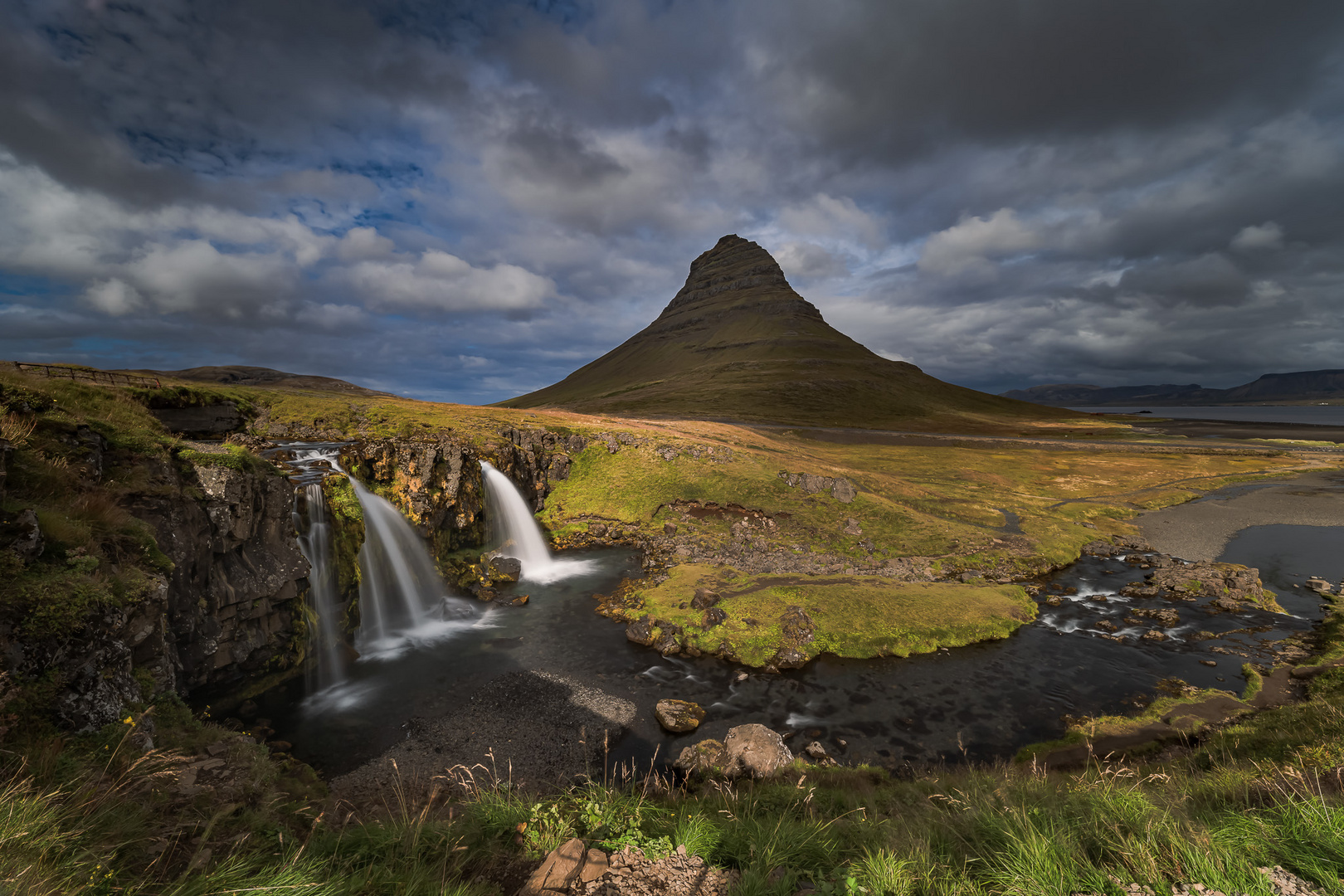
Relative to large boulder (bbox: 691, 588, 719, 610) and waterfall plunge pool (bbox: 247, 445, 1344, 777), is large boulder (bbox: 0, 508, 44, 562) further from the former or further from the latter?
large boulder (bbox: 691, 588, 719, 610)

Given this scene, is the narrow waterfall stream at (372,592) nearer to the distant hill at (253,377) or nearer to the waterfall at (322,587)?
the waterfall at (322,587)

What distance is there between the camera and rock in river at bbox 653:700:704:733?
Result: 58.0ft

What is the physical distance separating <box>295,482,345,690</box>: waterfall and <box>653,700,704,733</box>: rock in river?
45.6 feet

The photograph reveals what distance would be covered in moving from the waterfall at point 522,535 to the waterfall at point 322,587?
11.7 metres

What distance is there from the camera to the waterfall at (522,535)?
1316 inches

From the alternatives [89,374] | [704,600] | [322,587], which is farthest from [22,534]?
[89,374]

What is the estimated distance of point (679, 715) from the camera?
17984 millimetres

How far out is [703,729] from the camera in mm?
17891

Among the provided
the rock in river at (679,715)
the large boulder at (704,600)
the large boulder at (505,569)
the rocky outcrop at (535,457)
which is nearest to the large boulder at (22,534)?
the rock in river at (679,715)

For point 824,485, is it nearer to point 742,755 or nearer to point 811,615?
point 811,615

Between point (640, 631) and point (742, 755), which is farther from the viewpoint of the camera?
point (640, 631)

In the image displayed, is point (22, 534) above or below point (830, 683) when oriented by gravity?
above

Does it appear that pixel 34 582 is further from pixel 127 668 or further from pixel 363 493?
pixel 363 493

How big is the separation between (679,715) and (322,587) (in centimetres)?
1767
